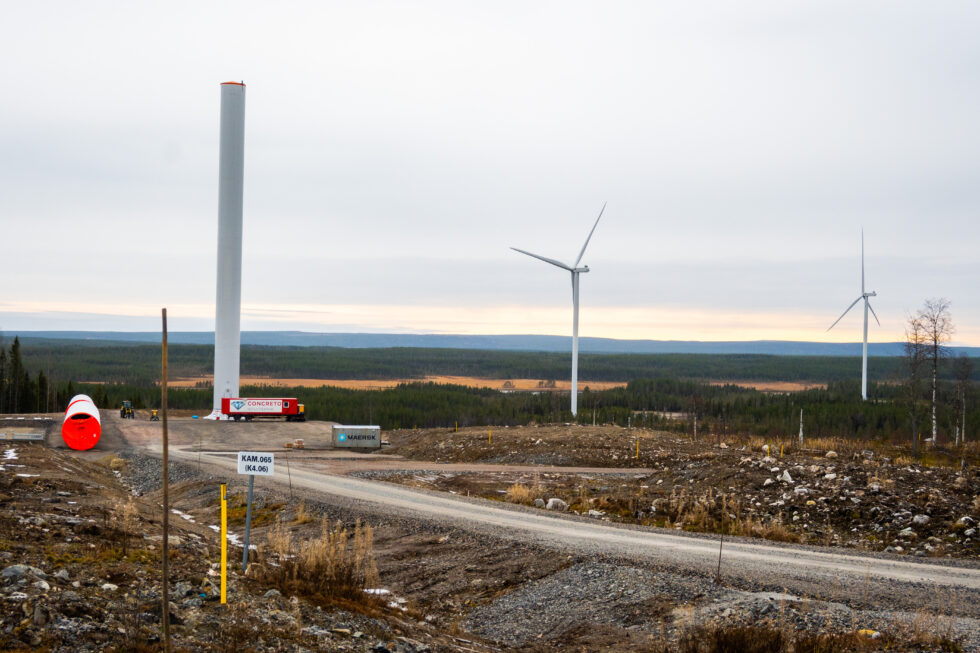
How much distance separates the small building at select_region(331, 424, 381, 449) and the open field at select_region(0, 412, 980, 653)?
15769mm

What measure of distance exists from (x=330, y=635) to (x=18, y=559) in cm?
423

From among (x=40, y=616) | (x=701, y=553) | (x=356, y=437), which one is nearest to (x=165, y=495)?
(x=40, y=616)

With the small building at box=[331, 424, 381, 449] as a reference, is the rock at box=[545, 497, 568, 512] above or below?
above

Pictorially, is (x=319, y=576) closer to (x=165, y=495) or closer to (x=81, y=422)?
(x=165, y=495)

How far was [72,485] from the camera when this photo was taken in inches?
827

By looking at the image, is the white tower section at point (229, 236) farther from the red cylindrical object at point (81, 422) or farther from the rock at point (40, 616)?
the rock at point (40, 616)

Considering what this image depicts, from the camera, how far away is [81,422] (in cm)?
3488

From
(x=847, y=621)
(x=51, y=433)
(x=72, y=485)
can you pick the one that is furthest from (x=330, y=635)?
(x=51, y=433)

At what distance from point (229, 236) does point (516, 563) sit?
164 feet

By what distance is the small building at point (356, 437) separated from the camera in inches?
1917

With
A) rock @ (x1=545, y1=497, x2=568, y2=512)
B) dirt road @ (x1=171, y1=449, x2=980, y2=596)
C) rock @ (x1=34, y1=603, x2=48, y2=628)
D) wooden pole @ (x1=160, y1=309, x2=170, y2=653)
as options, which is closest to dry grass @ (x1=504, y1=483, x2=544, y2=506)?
rock @ (x1=545, y1=497, x2=568, y2=512)

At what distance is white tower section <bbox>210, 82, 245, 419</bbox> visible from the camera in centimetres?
6022

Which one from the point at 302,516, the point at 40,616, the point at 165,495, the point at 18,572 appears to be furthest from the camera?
the point at 302,516

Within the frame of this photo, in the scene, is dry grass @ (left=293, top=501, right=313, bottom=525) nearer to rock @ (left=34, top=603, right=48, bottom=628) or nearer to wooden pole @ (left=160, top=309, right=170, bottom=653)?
rock @ (left=34, top=603, right=48, bottom=628)
